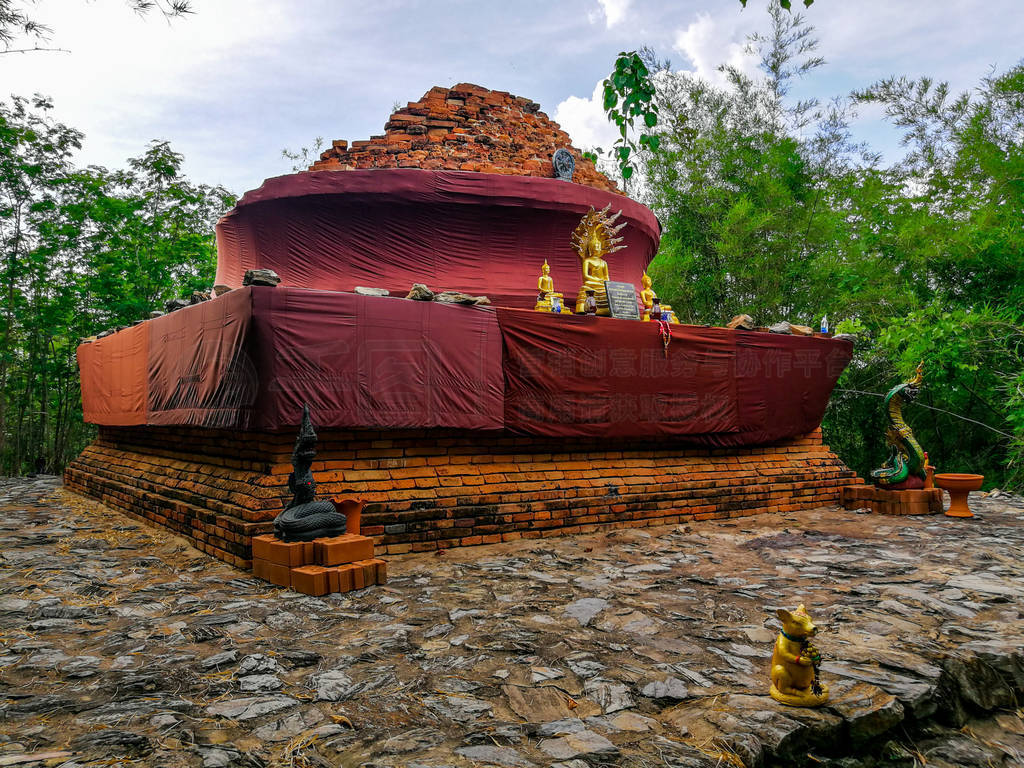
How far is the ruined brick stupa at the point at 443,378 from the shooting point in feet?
16.9

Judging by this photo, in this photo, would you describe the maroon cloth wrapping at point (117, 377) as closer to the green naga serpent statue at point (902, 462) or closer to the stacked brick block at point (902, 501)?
the stacked brick block at point (902, 501)

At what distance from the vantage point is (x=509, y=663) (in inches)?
121

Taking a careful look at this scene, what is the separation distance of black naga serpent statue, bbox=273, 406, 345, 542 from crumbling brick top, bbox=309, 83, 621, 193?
5.13 metres

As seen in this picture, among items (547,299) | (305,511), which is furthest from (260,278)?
(547,299)

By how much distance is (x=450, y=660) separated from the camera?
3084 millimetres

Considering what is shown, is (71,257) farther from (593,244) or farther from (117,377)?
(593,244)

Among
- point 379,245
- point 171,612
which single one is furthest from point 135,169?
point 171,612

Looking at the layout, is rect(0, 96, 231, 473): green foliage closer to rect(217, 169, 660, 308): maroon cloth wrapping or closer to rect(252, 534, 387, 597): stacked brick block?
rect(217, 169, 660, 308): maroon cloth wrapping

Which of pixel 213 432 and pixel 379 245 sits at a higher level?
pixel 379 245

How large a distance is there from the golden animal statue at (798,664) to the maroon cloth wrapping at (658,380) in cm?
363

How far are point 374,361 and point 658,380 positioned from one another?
3047 millimetres

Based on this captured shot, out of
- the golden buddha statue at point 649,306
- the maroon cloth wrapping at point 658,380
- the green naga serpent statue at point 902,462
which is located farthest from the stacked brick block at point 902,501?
the golden buddha statue at point 649,306

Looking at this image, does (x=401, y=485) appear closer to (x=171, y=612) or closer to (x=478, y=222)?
(x=171, y=612)

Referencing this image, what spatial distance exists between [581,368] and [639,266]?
407cm
